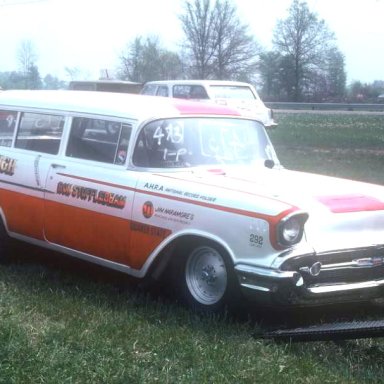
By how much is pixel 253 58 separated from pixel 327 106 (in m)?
13.7

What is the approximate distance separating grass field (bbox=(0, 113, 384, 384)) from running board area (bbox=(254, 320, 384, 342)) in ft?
0.24

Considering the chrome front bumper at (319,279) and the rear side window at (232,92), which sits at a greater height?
the rear side window at (232,92)

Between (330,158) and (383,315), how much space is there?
9.89m

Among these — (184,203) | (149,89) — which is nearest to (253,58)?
(149,89)

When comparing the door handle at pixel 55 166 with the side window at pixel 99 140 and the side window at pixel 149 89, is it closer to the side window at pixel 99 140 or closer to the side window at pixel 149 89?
the side window at pixel 99 140

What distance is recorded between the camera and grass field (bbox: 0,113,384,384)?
4.24 m

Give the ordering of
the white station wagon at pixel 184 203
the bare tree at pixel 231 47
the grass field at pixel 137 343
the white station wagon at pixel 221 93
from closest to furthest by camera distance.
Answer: the grass field at pixel 137 343 < the white station wagon at pixel 184 203 < the white station wagon at pixel 221 93 < the bare tree at pixel 231 47

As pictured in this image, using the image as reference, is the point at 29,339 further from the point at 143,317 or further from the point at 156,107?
the point at 156,107

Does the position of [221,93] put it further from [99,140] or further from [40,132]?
[99,140]

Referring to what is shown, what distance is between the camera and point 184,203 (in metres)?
5.43

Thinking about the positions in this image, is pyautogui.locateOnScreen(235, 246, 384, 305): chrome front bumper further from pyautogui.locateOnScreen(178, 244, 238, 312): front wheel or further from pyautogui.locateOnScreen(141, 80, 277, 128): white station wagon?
pyautogui.locateOnScreen(141, 80, 277, 128): white station wagon

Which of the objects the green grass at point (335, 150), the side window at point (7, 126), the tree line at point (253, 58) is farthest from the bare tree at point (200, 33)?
the side window at point (7, 126)

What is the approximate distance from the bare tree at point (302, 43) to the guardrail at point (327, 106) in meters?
15.7

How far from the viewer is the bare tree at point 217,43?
52219 mm
